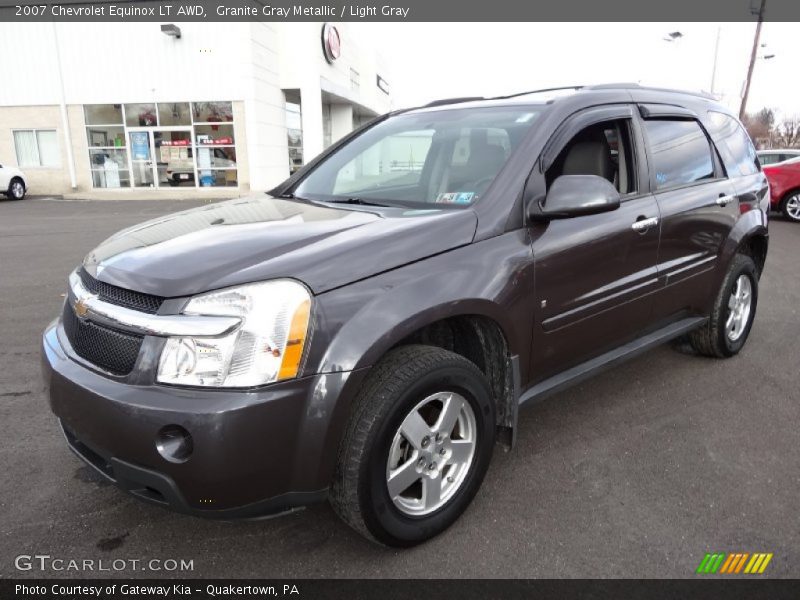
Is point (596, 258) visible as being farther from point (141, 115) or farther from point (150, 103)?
point (141, 115)

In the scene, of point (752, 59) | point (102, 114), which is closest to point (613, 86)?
point (102, 114)

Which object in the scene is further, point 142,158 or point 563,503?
point 142,158

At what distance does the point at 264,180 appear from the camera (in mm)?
22438

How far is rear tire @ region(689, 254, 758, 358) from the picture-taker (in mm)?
4168

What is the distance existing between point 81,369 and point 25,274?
636 centimetres

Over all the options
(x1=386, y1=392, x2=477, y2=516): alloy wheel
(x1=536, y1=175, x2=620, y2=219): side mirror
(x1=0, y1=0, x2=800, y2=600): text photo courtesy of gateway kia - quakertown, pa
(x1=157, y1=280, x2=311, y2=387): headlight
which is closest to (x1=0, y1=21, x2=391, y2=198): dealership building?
(x1=0, y1=0, x2=800, y2=600): text photo courtesy of gateway kia - quakertown, pa

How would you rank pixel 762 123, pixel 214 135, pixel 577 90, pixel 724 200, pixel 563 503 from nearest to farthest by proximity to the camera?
pixel 563 503
pixel 577 90
pixel 724 200
pixel 214 135
pixel 762 123

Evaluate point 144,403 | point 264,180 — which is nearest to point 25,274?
point 144,403

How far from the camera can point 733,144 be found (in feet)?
14.4

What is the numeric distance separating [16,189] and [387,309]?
22.6m

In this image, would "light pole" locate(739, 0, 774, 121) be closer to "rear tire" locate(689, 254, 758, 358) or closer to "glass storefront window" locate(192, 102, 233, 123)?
"glass storefront window" locate(192, 102, 233, 123)

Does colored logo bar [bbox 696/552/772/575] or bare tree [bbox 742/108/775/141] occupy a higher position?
bare tree [bbox 742/108/775/141]
